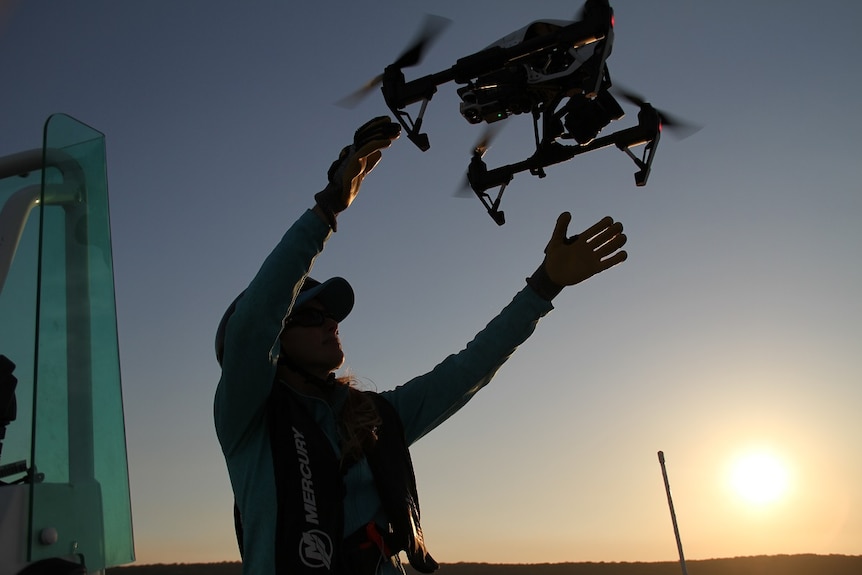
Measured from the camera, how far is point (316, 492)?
10.1 feet

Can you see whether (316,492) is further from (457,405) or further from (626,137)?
(626,137)

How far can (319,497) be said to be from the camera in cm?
308

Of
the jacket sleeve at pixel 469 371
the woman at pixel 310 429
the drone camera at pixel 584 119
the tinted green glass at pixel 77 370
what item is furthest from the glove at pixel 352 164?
the drone camera at pixel 584 119

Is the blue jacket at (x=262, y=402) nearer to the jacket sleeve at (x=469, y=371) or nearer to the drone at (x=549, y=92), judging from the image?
the jacket sleeve at (x=469, y=371)

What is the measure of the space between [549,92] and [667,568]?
42950mm

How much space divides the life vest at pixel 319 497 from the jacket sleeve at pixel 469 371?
1.40ft

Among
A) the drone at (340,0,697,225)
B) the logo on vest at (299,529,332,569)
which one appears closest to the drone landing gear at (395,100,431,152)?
the drone at (340,0,697,225)

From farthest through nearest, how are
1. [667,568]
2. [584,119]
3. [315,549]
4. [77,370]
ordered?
[667,568] → [584,119] → [315,549] → [77,370]

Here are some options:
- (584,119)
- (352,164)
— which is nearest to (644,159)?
Answer: (584,119)

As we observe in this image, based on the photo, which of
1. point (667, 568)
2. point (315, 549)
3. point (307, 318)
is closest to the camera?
point (315, 549)

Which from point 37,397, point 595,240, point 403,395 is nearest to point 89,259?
point 37,397

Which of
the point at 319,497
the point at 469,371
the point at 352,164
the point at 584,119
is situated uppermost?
the point at 584,119

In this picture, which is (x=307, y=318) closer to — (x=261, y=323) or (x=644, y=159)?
(x=261, y=323)

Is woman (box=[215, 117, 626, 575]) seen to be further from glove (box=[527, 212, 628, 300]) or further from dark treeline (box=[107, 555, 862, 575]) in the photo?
dark treeline (box=[107, 555, 862, 575])
